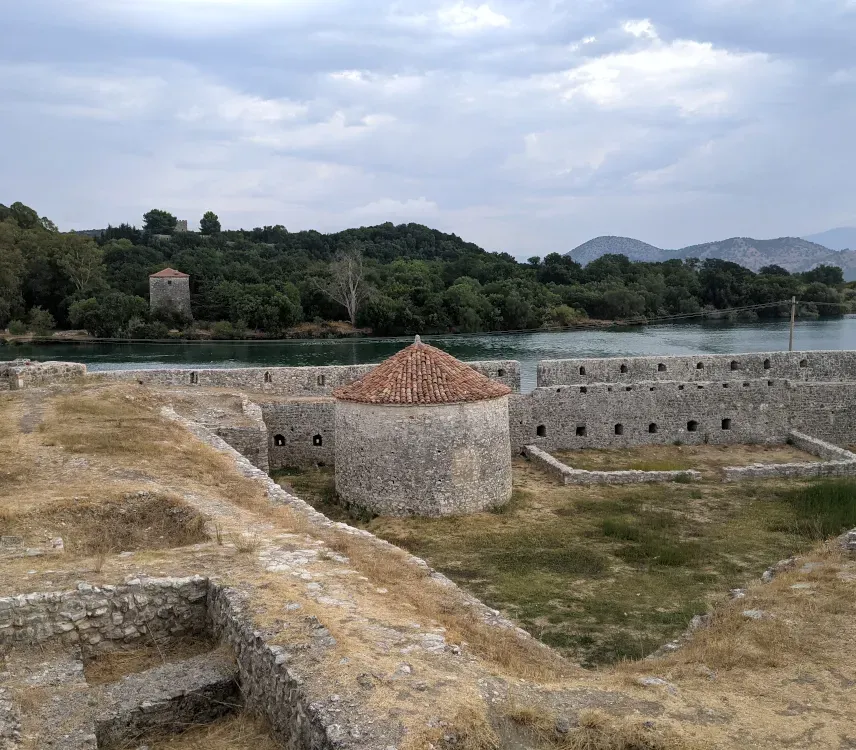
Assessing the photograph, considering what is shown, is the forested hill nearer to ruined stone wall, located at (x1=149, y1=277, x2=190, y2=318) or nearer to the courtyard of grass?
ruined stone wall, located at (x1=149, y1=277, x2=190, y2=318)

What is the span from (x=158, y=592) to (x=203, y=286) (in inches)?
2110

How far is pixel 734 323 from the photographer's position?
2375 inches

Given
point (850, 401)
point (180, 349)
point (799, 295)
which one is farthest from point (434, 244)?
point (850, 401)

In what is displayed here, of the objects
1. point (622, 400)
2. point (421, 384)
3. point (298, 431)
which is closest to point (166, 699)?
point (421, 384)

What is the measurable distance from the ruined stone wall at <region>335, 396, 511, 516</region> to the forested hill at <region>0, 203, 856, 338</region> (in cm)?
3813

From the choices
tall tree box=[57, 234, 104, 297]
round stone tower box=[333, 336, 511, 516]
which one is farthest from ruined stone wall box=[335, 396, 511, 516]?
tall tree box=[57, 234, 104, 297]

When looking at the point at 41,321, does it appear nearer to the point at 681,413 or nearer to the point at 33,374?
the point at 33,374

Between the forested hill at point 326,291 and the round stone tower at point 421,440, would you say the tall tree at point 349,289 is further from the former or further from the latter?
the round stone tower at point 421,440

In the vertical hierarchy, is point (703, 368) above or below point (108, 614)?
above

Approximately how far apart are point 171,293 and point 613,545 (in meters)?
47.2

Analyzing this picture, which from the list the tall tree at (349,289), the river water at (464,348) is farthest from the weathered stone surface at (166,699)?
the tall tree at (349,289)

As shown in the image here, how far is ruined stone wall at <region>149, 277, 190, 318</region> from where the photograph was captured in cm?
5325

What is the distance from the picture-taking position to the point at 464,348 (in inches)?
1767

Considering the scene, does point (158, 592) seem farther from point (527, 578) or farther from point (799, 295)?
point (799, 295)
